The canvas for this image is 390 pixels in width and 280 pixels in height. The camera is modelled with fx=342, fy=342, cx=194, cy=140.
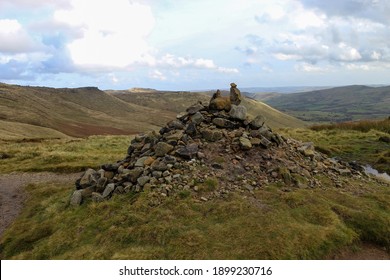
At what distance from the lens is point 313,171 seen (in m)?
21.7

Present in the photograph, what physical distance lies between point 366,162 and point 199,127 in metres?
21.2

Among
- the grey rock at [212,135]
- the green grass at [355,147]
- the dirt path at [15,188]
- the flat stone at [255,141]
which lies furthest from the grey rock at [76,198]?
the green grass at [355,147]

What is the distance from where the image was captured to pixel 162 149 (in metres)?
20.6

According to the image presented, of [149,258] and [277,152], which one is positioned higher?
[277,152]

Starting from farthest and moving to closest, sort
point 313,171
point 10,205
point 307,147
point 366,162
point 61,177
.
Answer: point 366,162 < point 61,177 < point 307,147 < point 10,205 < point 313,171

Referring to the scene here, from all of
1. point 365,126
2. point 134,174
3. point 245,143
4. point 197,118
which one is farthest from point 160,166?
point 365,126

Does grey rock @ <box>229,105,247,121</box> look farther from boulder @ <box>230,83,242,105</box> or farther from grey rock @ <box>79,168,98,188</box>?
grey rock @ <box>79,168,98,188</box>

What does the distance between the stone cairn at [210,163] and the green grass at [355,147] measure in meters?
12.2

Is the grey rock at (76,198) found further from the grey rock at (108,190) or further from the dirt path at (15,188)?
the dirt path at (15,188)

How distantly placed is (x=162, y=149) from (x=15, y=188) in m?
14.2

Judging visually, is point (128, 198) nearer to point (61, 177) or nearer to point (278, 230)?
point (278, 230)

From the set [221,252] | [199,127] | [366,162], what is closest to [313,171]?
[199,127]

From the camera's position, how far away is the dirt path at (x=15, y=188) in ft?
70.5

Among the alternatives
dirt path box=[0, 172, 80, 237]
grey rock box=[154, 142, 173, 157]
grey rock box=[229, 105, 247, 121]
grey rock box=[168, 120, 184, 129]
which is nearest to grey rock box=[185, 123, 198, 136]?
grey rock box=[168, 120, 184, 129]
